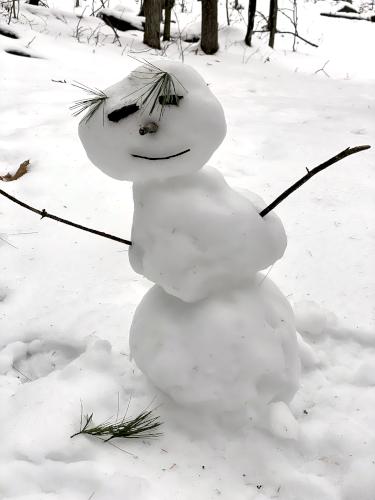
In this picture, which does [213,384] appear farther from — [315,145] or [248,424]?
→ [315,145]

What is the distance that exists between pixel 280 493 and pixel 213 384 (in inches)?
12.2

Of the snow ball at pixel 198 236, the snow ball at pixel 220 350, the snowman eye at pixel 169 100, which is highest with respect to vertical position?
the snowman eye at pixel 169 100

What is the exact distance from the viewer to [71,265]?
83.8 inches

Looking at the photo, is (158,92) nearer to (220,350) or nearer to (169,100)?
(169,100)

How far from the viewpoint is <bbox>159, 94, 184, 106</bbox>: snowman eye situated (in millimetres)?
1117

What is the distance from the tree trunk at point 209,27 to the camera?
512 cm

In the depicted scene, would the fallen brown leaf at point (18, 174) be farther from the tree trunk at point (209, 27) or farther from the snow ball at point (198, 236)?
the tree trunk at point (209, 27)

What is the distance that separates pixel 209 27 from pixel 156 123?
4.69 m

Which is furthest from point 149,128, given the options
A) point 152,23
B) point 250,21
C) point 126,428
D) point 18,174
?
point 250,21

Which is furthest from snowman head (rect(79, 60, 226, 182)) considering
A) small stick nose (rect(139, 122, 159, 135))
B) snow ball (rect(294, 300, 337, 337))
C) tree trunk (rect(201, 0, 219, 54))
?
tree trunk (rect(201, 0, 219, 54))

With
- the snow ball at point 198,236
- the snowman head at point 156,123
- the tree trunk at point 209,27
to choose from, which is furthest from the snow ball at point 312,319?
the tree trunk at point 209,27

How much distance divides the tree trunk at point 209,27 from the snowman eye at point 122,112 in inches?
179

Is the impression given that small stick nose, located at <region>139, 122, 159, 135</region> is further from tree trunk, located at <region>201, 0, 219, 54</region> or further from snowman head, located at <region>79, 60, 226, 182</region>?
tree trunk, located at <region>201, 0, 219, 54</region>

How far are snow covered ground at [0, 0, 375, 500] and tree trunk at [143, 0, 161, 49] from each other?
168cm
